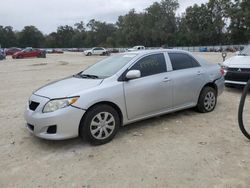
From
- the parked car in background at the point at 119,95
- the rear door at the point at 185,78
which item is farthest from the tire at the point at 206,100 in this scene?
the rear door at the point at 185,78

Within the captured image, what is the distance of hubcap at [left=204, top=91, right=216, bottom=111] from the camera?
5.84 m

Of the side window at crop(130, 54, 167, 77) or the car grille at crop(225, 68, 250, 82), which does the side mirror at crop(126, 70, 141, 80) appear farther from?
the car grille at crop(225, 68, 250, 82)

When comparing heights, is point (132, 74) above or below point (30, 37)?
below

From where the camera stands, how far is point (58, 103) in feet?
13.3

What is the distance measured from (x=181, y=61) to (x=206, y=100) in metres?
1.06

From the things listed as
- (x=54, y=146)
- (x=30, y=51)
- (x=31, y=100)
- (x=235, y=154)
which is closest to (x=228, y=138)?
(x=235, y=154)

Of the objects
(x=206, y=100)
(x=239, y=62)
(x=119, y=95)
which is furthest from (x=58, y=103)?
(x=239, y=62)

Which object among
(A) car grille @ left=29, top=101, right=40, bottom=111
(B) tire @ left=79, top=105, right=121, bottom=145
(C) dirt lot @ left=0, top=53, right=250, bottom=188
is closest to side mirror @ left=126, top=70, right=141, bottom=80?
(B) tire @ left=79, top=105, right=121, bottom=145

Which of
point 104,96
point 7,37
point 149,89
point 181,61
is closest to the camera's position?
point 104,96

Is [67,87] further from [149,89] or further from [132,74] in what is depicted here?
[149,89]

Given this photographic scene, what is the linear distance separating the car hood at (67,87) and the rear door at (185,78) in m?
1.64

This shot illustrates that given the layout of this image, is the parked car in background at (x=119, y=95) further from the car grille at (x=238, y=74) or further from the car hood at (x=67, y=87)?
the car grille at (x=238, y=74)

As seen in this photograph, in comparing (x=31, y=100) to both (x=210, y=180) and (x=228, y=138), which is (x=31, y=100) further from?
(x=228, y=138)

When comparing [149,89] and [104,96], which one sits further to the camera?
[149,89]
